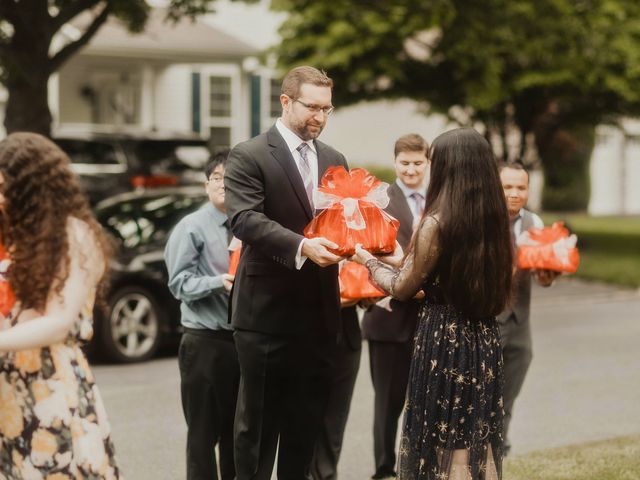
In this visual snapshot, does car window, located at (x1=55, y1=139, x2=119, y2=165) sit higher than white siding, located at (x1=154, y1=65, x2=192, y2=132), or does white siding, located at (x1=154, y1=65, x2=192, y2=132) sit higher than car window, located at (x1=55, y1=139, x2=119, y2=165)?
white siding, located at (x1=154, y1=65, x2=192, y2=132)

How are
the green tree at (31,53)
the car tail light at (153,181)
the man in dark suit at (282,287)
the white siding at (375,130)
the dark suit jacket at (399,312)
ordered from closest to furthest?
the man in dark suit at (282,287), the dark suit jacket at (399,312), the green tree at (31,53), the car tail light at (153,181), the white siding at (375,130)

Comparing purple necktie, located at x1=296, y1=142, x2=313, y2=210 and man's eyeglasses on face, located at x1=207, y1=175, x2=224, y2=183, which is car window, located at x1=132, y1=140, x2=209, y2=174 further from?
purple necktie, located at x1=296, y1=142, x2=313, y2=210

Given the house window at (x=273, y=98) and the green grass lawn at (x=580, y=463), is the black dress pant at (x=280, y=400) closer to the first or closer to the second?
the green grass lawn at (x=580, y=463)

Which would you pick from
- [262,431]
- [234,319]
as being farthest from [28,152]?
[262,431]

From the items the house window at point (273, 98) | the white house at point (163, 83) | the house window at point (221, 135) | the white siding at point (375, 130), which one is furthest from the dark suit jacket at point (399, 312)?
the white siding at point (375, 130)

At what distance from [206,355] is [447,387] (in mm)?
1548

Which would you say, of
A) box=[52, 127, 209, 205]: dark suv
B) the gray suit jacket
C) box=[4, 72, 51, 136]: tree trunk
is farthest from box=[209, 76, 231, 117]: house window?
the gray suit jacket

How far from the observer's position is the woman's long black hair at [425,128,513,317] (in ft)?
15.5

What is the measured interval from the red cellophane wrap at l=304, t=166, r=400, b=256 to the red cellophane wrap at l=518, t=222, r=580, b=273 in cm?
196

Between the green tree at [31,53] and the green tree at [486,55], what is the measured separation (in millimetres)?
4904

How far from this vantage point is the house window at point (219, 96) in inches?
1099

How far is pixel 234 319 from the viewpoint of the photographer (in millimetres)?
5332

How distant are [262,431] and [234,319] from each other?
0.58m

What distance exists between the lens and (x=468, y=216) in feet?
15.5
